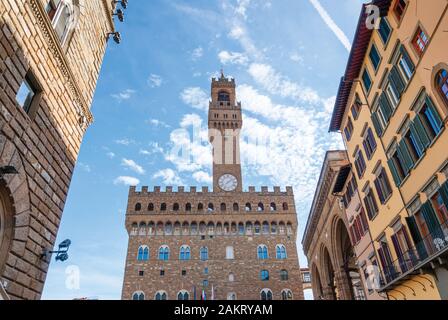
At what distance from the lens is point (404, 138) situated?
11906mm

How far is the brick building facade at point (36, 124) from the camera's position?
18.9 feet

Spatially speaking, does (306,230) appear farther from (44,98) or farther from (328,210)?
(44,98)

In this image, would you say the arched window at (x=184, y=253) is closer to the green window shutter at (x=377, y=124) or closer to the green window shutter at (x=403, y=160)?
the green window shutter at (x=377, y=124)

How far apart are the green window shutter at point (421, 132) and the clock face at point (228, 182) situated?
29.7 metres

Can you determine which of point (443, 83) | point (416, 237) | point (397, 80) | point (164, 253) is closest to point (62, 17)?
point (443, 83)

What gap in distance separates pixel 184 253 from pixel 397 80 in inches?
1128

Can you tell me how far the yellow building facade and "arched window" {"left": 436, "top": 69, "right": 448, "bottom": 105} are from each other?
0.03 metres


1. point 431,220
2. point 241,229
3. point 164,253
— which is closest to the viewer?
point 431,220

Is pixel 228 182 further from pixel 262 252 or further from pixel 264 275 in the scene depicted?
pixel 264 275

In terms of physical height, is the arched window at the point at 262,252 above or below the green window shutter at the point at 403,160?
above

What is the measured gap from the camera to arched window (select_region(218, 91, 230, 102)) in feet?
160

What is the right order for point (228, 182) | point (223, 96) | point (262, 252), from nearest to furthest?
point (262, 252) → point (228, 182) → point (223, 96)

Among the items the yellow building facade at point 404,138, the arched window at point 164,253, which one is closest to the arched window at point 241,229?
the arched window at point 164,253

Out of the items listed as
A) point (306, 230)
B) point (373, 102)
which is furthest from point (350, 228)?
point (306, 230)
